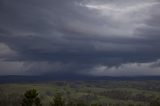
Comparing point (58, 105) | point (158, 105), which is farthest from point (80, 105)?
point (58, 105)

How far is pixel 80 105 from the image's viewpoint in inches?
7338

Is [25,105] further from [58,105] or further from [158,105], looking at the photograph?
[158,105]

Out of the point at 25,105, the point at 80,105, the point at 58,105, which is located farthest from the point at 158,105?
the point at 25,105

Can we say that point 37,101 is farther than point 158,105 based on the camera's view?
No

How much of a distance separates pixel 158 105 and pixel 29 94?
9414cm

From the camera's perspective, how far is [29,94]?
4222 inches

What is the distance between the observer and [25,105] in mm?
107938

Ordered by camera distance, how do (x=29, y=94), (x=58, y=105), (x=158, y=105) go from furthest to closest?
(x=158, y=105) < (x=58, y=105) < (x=29, y=94)

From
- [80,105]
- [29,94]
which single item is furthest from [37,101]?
[80,105]

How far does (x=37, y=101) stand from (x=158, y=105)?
91318 mm

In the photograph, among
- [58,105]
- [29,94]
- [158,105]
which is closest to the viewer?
[29,94]

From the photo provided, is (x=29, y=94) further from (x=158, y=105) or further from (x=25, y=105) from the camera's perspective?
(x=158, y=105)

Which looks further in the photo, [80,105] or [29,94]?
[80,105]

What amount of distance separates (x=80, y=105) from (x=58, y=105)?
73.7 m
